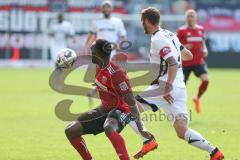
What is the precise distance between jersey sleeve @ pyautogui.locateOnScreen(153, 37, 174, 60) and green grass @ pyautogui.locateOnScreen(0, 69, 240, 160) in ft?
5.60

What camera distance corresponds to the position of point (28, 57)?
36219 mm

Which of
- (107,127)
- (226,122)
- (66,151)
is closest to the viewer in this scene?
(107,127)

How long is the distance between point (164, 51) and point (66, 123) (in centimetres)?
558

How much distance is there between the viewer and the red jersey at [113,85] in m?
9.41

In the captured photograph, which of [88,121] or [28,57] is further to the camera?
[28,57]

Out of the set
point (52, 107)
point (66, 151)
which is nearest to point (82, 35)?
point (52, 107)

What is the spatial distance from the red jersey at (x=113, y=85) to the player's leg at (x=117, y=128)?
122mm

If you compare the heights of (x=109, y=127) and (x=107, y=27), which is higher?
(x=109, y=127)

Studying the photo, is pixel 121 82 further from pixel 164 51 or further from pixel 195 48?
pixel 195 48

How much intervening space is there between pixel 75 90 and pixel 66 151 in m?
10.8

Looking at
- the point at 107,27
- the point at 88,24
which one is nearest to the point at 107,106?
the point at 107,27

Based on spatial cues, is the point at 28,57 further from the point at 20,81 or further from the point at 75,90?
the point at 75,90

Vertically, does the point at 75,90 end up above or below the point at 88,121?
below

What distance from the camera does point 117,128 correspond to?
943 centimetres
